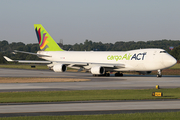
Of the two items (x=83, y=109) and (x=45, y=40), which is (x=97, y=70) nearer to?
(x=45, y=40)

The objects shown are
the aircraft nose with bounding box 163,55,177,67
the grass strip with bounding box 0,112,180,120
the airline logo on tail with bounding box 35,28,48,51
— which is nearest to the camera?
the grass strip with bounding box 0,112,180,120

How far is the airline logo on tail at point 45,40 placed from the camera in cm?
6994

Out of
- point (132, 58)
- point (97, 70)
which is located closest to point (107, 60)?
point (97, 70)

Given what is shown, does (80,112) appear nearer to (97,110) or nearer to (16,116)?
(97,110)

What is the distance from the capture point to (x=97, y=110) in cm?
1939

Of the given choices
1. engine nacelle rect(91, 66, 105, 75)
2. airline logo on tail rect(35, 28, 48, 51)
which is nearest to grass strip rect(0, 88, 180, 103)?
Result: engine nacelle rect(91, 66, 105, 75)

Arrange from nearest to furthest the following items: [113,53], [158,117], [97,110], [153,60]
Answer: [158,117] → [97,110] → [153,60] → [113,53]

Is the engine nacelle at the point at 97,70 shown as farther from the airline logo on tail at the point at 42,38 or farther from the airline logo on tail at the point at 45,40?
the airline logo on tail at the point at 42,38

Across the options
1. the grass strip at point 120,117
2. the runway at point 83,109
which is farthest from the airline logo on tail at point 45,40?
the grass strip at point 120,117

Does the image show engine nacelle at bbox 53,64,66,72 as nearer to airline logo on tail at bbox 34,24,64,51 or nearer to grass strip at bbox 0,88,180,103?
airline logo on tail at bbox 34,24,64,51

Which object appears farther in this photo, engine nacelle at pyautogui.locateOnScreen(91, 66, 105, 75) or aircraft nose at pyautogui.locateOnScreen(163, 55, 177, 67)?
engine nacelle at pyautogui.locateOnScreen(91, 66, 105, 75)

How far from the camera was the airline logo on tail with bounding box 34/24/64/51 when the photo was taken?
69.9 m

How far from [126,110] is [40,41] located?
54.0m

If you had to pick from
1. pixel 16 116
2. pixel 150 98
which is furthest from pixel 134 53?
pixel 16 116
